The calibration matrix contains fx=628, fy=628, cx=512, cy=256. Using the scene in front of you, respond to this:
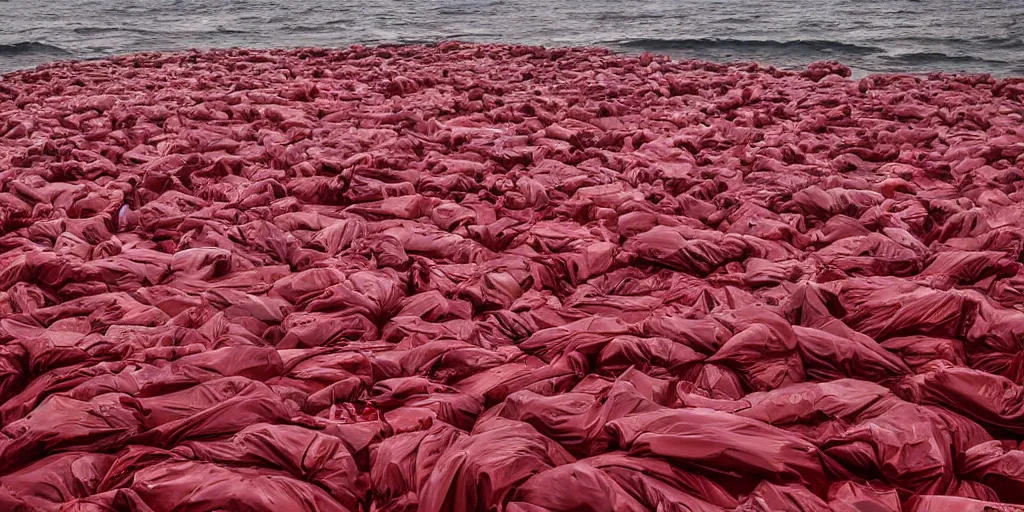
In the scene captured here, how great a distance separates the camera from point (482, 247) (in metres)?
3.34

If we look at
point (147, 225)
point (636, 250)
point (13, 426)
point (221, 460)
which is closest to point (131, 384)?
point (13, 426)

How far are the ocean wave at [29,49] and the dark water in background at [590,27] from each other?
5cm

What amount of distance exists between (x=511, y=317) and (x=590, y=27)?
55.3ft

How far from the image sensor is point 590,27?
17.9 metres

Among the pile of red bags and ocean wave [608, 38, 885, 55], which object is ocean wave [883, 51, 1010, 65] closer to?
ocean wave [608, 38, 885, 55]

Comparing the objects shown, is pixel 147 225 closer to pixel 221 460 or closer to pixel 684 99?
pixel 221 460

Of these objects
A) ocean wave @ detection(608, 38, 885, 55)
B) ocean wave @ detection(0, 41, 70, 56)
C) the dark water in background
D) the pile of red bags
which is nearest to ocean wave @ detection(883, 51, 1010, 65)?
the dark water in background

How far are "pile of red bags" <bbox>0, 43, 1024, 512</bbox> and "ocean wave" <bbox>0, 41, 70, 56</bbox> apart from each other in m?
11.3

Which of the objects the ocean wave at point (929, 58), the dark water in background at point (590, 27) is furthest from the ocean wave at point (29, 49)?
the ocean wave at point (929, 58)

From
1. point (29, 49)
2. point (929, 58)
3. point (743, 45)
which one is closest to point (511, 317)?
→ point (929, 58)

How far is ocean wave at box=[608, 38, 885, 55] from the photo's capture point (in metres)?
13.9

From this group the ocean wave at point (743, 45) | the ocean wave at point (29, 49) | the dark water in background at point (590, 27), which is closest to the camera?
the dark water in background at point (590, 27)

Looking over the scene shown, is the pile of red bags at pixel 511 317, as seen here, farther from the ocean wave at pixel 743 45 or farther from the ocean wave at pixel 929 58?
the ocean wave at pixel 743 45

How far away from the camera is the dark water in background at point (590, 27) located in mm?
13711
